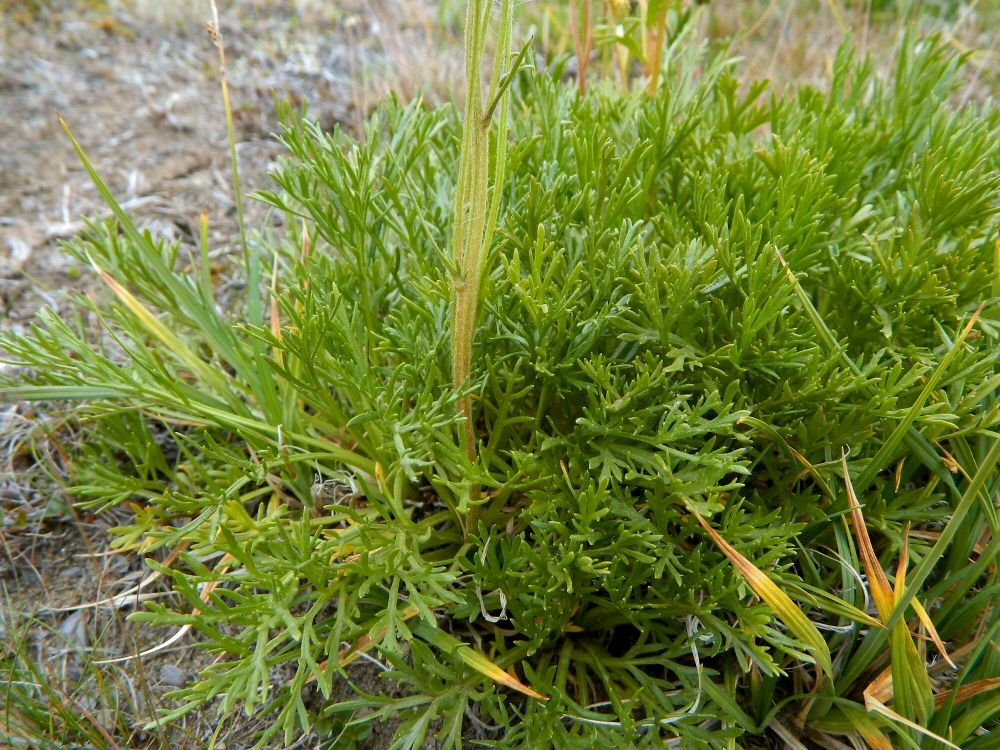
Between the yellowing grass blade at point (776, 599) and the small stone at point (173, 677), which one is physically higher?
the yellowing grass blade at point (776, 599)

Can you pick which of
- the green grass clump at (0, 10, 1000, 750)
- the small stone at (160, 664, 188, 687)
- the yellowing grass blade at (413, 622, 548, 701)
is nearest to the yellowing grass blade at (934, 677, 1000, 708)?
the green grass clump at (0, 10, 1000, 750)

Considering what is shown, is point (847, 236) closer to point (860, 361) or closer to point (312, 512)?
point (860, 361)

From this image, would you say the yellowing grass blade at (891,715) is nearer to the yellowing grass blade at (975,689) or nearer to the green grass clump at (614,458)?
the green grass clump at (614,458)

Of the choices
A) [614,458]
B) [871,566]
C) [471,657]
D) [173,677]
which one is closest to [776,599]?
[871,566]

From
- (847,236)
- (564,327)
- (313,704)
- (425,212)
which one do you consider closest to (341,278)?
(425,212)

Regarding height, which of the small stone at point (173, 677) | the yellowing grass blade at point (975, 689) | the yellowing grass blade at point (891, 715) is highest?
the yellowing grass blade at point (891, 715)

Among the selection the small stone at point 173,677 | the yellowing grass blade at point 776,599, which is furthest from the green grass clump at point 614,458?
the small stone at point 173,677

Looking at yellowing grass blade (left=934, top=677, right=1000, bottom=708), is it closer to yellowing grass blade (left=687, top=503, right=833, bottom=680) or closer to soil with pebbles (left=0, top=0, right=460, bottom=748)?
yellowing grass blade (left=687, top=503, right=833, bottom=680)
